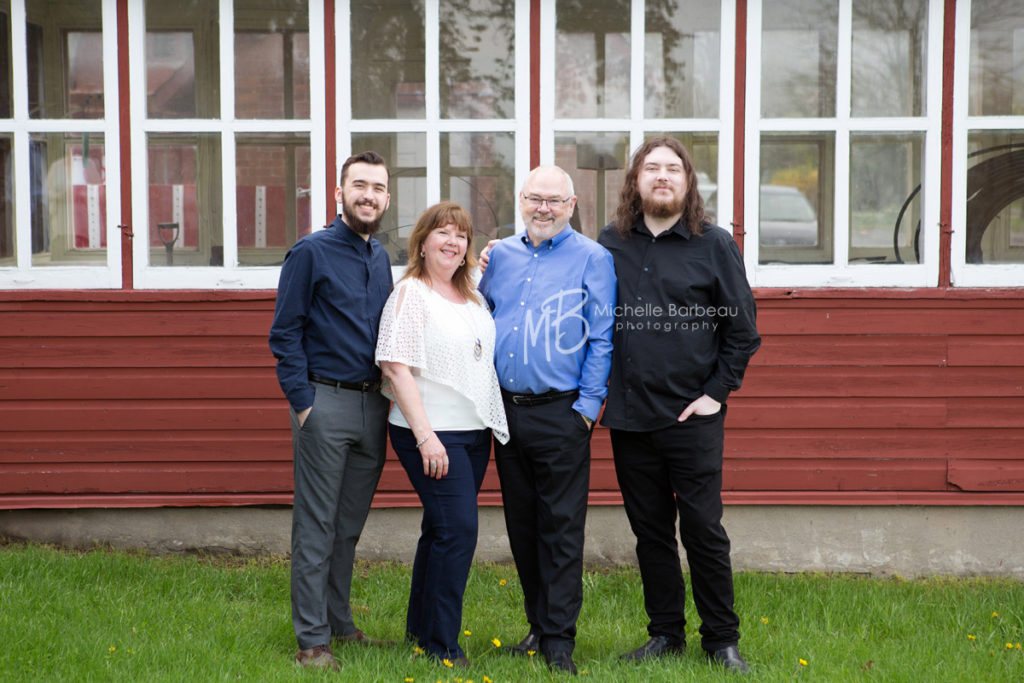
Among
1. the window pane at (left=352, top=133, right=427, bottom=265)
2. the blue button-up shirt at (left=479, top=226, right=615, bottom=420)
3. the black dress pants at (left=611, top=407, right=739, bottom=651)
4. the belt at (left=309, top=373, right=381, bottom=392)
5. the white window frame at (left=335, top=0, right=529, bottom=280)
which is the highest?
the white window frame at (left=335, top=0, right=529, bottom=280)

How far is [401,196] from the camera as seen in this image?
525 centimetres

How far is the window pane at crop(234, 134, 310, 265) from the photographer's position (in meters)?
5.22

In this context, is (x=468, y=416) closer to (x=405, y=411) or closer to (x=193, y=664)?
(x=405, y=411)

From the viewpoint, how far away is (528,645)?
404 centimetres

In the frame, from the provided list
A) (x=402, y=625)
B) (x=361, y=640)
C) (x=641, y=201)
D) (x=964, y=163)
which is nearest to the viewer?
(x=641, y=201)

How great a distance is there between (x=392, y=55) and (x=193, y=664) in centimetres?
300

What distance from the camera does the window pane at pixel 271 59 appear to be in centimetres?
519

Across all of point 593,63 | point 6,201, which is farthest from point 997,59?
point 6,201

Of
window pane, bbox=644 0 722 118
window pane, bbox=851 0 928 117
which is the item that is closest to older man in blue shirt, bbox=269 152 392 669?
window pane, bbox=644 0 722 118

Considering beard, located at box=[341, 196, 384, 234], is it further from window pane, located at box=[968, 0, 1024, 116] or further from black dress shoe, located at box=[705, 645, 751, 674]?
window pane, located at box=[968, 0, 1024, 116]

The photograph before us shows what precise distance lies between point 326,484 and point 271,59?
2410mm

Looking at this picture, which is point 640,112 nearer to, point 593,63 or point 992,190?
point 593,63

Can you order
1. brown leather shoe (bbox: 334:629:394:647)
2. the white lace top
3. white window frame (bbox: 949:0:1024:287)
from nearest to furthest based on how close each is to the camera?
1. the white lace top
2. brown leather shoe (bbox: 334:629:394:647)
3. white window frame (bbox: 949:0:1024:287)

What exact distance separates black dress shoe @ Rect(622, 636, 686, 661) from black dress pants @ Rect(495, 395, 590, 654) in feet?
0.84
